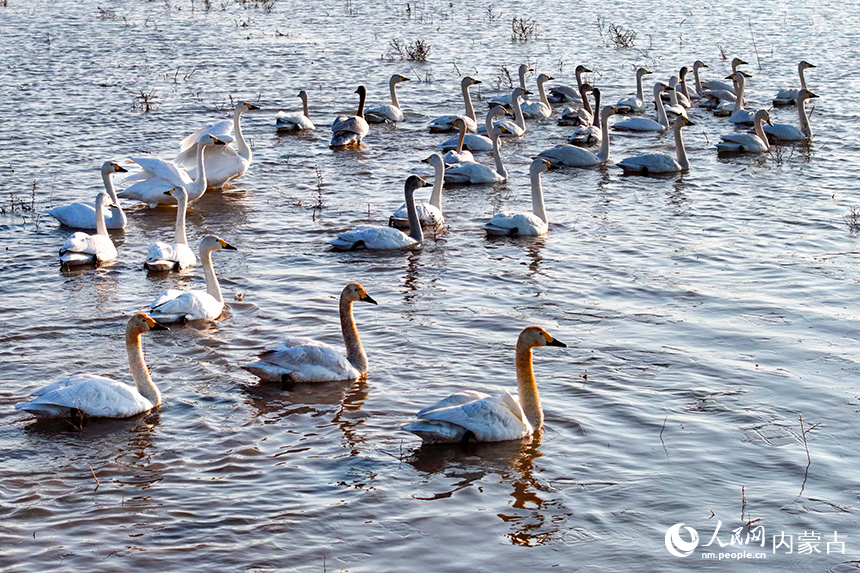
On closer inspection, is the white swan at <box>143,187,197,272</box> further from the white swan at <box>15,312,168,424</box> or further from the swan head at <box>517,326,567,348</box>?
the swan head at <box>517,326,567,348</box>

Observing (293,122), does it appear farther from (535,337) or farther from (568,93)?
(535,337)

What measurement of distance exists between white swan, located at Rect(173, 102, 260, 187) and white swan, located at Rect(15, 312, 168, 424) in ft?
25.1

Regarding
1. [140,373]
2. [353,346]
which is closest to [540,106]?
[353,346]

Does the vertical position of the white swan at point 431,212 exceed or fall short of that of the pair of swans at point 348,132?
it falls short

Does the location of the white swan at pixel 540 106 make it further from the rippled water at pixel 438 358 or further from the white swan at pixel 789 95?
the white swan at pixel 789 95

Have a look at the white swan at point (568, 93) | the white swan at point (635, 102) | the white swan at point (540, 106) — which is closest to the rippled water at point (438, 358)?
the white swan at point (540, 106)

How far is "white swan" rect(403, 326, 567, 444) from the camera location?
745 centimetres

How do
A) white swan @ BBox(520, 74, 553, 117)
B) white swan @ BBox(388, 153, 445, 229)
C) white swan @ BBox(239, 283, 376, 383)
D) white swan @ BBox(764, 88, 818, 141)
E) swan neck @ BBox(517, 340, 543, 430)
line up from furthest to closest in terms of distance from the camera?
white swan @ BBox(520, 74, 553, 117) → white swan @ BBox(764, 88, 818, 141) → white swan @ BBox(388, 153, 445, 229) → white swan @ BBox(239, 283, 376, 383) → swan neck @ BBox(517, 340, 543, 430)

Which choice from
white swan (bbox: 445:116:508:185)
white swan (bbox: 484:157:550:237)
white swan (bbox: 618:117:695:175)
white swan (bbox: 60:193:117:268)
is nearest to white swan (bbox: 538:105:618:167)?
white swan (bbox: 618:117:695:175)

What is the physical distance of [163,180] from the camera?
14.6m

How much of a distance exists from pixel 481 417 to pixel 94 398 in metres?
2.70

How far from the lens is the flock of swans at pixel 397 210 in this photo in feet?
25.4

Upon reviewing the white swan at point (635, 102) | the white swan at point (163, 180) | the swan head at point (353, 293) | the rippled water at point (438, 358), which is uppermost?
the white swan at point (635, 102)

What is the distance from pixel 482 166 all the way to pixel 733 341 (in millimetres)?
6726
